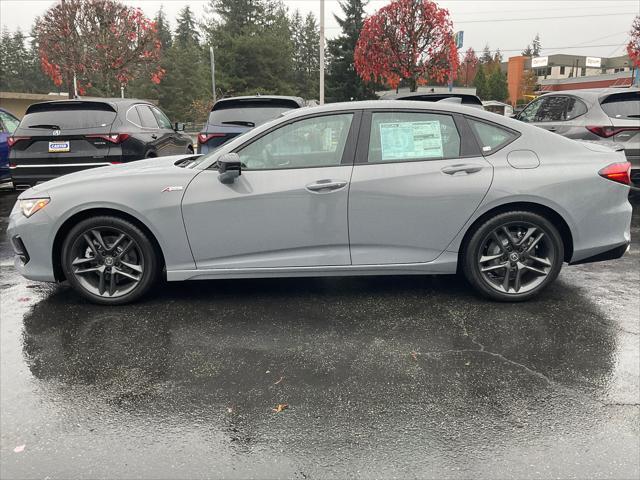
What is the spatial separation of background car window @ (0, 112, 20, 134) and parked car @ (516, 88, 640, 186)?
10.0 metres

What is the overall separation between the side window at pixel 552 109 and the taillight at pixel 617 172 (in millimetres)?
4511

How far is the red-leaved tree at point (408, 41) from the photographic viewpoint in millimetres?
21312

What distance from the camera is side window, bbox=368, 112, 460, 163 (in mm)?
4215

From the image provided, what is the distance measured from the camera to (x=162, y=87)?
54.2 m

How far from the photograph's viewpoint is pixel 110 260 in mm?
4223

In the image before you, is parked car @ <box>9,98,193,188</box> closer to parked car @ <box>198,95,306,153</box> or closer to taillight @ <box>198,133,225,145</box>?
taillight @ <box>198,133,225,145</box>

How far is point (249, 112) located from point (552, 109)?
4954 millimetres

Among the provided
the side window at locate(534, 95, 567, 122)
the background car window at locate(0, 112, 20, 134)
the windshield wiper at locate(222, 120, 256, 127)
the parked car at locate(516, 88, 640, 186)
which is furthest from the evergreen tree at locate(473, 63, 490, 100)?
the windshield wiper at locate(222, 120, 256, 127)

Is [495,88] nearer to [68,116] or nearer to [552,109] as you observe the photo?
[552,109]

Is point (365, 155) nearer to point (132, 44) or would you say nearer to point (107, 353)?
point (107, 353)

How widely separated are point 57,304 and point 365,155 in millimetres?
2801

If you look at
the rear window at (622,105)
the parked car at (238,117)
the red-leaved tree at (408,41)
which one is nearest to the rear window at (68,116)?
the parked car at (238,117)

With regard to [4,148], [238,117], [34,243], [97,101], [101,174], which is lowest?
[34,243]

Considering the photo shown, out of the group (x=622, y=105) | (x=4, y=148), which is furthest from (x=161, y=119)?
(x=622, y=105)
